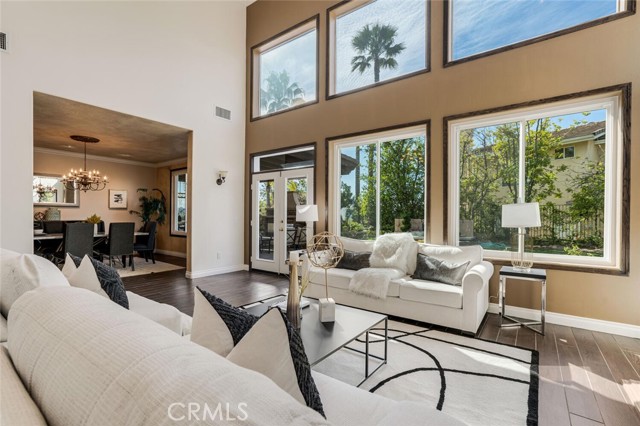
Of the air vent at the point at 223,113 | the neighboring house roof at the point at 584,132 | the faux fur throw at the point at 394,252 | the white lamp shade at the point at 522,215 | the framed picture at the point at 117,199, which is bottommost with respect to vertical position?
the faux fur throw at the point at 394,252

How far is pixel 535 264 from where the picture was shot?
142 inches

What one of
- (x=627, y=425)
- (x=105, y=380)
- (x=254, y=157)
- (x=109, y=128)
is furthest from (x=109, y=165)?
(x=627, y=425)

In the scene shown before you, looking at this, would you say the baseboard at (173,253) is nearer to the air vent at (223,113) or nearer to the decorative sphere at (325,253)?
the air vent at (223,113)

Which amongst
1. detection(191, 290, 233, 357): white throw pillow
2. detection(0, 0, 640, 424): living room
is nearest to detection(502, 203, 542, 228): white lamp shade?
detection(0, 0, 640, 424): living room

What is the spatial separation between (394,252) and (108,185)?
315 inches

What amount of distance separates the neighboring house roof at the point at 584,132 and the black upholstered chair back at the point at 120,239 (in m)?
7.16

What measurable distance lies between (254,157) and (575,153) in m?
5.30

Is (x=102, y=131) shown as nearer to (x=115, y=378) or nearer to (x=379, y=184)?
(x=379, y=184)

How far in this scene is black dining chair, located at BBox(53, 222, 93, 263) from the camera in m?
5.16

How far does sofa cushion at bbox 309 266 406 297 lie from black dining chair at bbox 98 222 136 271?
→ 13.7 feet

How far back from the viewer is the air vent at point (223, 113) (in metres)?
6.11

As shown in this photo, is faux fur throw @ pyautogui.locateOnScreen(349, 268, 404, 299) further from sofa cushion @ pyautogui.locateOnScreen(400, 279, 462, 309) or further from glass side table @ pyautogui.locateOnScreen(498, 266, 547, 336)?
glass side table @ pyautogui.locateOnScreen(498, 266, 547, 336)

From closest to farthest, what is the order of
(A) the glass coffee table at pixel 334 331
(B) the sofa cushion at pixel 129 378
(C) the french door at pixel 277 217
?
(B) the sofa cushion at pixel 129 378 < (A) the glass coffee table at pixel 334 331 < (C) the french door at pixel 277 217

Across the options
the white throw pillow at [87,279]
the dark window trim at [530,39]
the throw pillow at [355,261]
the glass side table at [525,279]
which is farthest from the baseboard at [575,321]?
the white throw pillow at [87,279]
